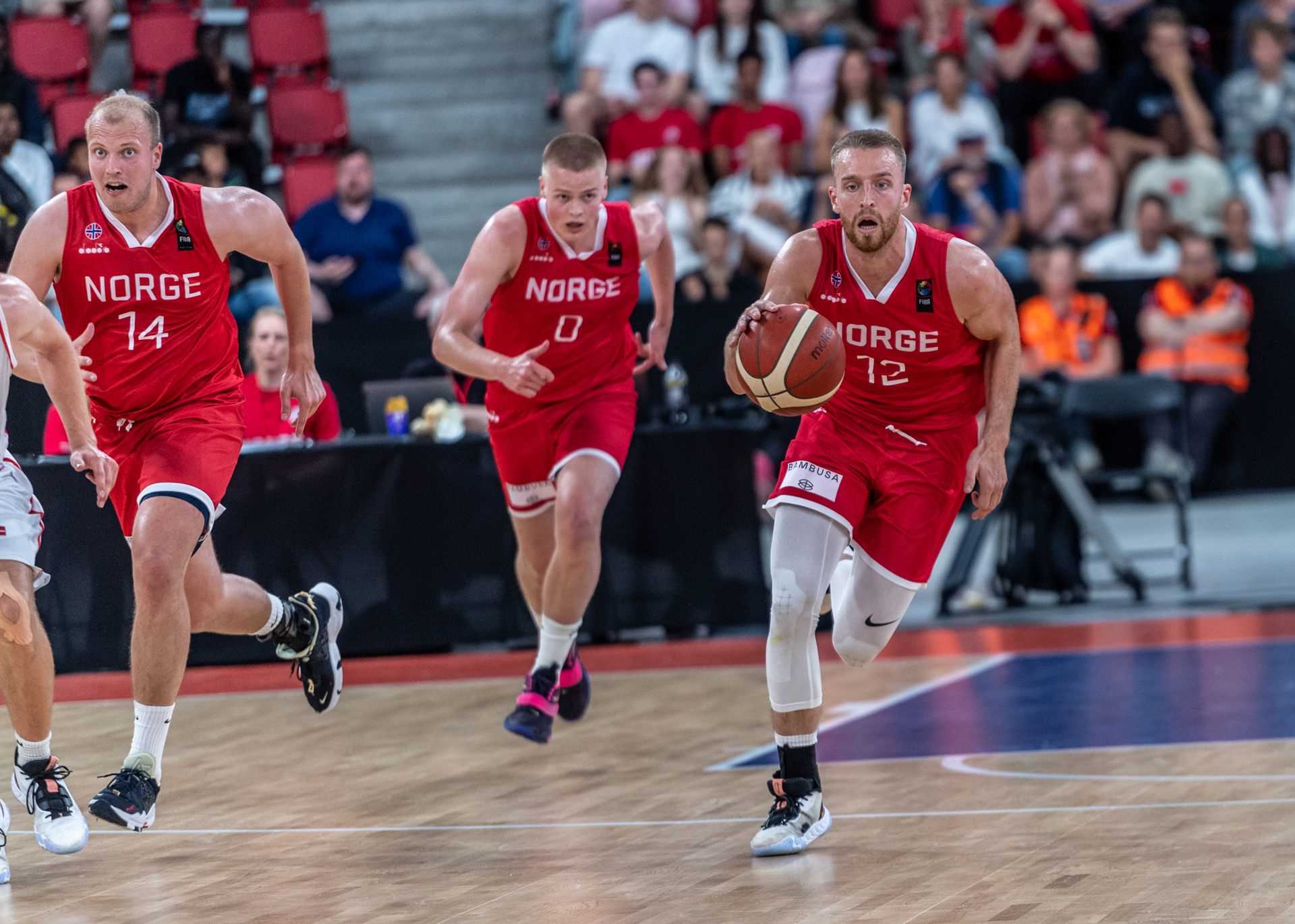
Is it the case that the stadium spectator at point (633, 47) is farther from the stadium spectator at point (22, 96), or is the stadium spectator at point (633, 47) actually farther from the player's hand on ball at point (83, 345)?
the player's hand on ball at point (83, 345)

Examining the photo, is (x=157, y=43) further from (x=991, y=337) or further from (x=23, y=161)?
(x=991, y=337)

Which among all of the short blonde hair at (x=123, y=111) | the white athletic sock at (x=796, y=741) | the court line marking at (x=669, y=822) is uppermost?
the short blonde hair at (x=123, y=111)

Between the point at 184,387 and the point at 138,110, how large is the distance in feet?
2.74

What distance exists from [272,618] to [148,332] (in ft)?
3.94

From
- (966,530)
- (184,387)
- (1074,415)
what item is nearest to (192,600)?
(184,387)

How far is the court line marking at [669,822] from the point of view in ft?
19.0

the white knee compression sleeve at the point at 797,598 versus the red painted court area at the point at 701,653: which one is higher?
the white knee compression sleeve at the point at 797,598

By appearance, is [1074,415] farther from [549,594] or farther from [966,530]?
[549,594]

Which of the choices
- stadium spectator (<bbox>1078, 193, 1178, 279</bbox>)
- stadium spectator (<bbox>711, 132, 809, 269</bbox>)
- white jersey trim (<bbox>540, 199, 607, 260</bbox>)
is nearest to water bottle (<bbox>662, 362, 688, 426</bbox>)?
white jersey trim (<bbox>540, 199, 607, 260</bbox>)

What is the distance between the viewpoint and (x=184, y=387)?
599cm

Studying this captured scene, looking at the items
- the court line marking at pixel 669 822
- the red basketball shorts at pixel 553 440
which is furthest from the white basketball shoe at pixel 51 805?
the red basketball shorts at pixel 553 440

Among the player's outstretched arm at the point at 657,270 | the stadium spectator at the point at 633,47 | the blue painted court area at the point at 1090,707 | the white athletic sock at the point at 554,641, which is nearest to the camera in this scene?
the blue painted court area at the point at 1090,707

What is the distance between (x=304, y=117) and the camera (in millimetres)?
14039

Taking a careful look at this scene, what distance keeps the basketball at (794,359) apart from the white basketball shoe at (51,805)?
2.23 meters
